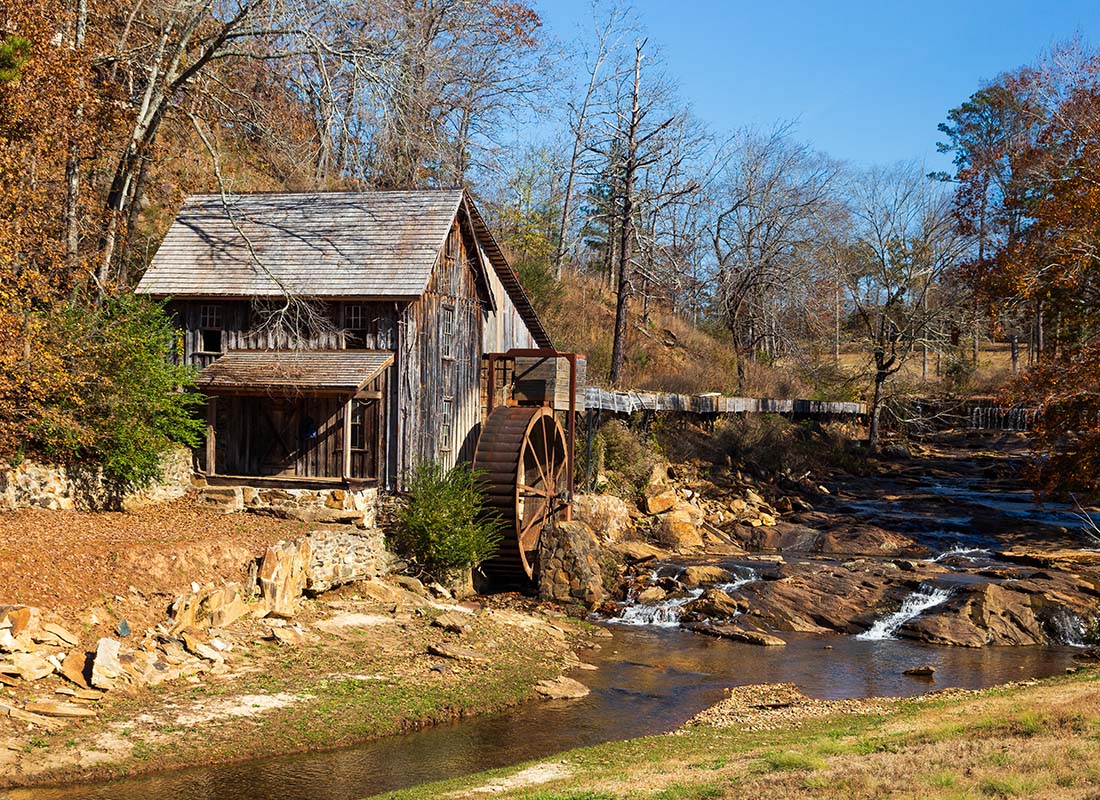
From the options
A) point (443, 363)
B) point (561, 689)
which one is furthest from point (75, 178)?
point (561, 689)

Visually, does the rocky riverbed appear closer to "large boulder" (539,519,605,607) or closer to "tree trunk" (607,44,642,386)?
"large boulder" (539,519,605,607)

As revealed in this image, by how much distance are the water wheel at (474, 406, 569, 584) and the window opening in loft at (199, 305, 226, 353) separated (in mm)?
5704

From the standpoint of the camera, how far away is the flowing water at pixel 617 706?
9867 mm

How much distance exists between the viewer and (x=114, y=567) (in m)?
13.1

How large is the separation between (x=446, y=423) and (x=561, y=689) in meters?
8.11

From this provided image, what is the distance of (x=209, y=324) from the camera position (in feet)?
66.1

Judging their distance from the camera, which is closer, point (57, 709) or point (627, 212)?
point (57, 709)

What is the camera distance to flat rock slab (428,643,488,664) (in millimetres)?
14430

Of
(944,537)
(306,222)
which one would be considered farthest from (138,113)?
(944,537)

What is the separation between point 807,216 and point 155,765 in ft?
116

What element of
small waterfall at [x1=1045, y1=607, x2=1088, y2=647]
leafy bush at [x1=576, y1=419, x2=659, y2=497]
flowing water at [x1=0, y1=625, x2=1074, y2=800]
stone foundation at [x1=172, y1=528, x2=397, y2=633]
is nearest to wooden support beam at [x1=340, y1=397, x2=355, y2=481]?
stone foundation at [x1=172, y1=528, x2=397, y2=633]

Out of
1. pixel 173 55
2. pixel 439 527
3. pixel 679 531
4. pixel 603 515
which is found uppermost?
Answer: pixel 173 55

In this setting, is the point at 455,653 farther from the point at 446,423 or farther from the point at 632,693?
the point at 446,423

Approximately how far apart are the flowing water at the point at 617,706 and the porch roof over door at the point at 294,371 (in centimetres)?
657
